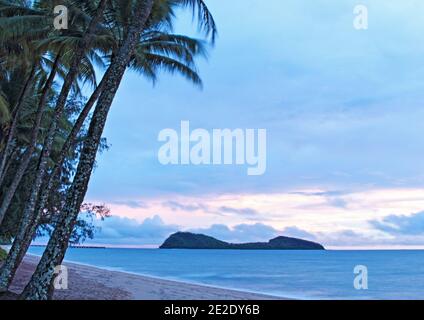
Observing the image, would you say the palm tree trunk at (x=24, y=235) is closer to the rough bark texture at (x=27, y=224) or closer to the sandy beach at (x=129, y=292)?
the rough bark texture at (x=27, y=224)

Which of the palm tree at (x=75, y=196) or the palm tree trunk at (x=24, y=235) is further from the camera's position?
the palm tree trunk at (x=24, y=235)

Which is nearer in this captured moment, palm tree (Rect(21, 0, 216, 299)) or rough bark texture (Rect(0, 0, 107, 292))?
palm tree (Rect(21, 0, 216, 299))

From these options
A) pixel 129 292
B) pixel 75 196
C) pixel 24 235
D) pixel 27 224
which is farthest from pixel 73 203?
pixel 129 292

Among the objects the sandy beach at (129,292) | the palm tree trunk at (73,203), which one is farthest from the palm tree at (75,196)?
the sandy beach at (129,292)

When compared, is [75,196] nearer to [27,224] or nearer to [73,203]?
[73,203]

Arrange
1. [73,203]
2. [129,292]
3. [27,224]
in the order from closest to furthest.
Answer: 1. [73,203]
2. [27,224]
3. [129,292]

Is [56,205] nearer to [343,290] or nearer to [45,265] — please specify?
[45,265]

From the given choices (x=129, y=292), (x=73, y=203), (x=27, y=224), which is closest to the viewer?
(x=73, y=203)

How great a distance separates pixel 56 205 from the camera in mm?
24141

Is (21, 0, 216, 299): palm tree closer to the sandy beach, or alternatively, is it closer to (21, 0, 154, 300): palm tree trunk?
(21, 0, 154, 300): palm tree trunk

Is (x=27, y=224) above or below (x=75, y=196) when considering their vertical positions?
below

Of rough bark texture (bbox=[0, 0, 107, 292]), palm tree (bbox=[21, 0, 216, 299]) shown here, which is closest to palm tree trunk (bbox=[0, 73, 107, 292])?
rough bark texture (bbox=[0, 0, 107, 292])
